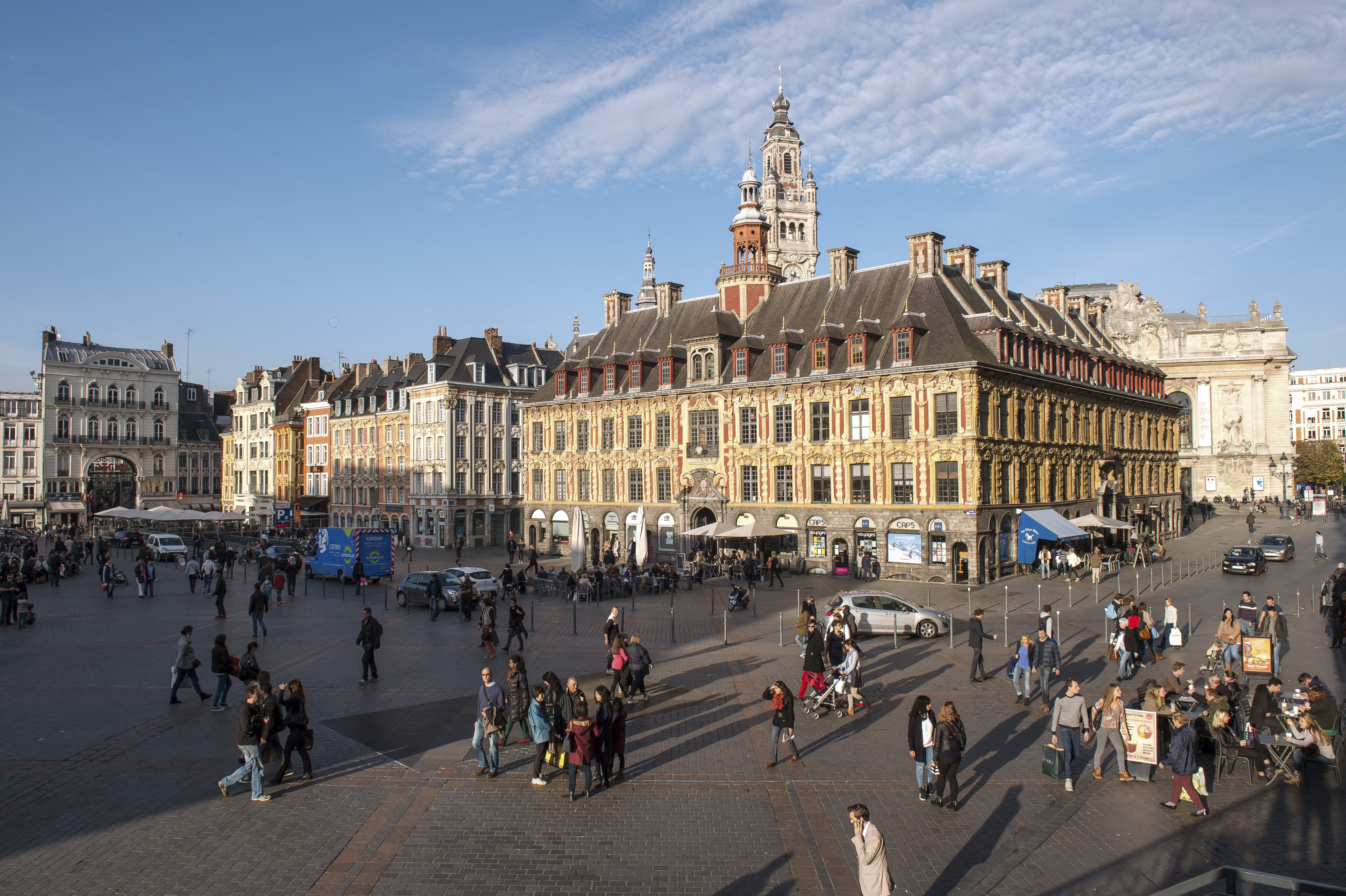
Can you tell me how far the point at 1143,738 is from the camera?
508 inches

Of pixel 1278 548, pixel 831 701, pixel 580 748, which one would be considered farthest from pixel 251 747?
pixel 1278 548

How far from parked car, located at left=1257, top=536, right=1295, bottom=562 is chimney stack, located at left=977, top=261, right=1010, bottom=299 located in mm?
17878

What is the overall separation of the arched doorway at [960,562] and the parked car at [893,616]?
1396 cm

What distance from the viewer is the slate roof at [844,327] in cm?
→ 4097

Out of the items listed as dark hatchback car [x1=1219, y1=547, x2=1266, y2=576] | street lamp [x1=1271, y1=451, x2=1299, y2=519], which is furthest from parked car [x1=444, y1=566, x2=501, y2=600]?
street lamp [x1=1271, y1=451, x2=1299, y2=519]

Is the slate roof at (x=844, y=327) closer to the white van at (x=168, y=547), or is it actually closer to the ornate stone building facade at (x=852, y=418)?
the ornate stone building facade at (x=852, y=418)

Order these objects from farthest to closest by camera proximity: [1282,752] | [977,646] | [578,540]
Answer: [578,540] < [977,646] < [1282,752]

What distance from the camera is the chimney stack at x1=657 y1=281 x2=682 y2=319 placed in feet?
184

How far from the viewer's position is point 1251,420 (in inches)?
3546

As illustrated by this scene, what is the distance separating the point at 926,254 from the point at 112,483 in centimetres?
8428

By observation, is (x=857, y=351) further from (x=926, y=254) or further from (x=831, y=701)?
(x=831, y=701)

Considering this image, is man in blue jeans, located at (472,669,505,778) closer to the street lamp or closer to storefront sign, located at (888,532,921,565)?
storefront sign, located at (888,532,921,565)

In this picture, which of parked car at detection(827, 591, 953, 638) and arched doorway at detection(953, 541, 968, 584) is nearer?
parked car at detection(827, 591, 953, 638)

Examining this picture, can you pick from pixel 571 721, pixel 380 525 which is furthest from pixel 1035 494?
pixel 380 525
